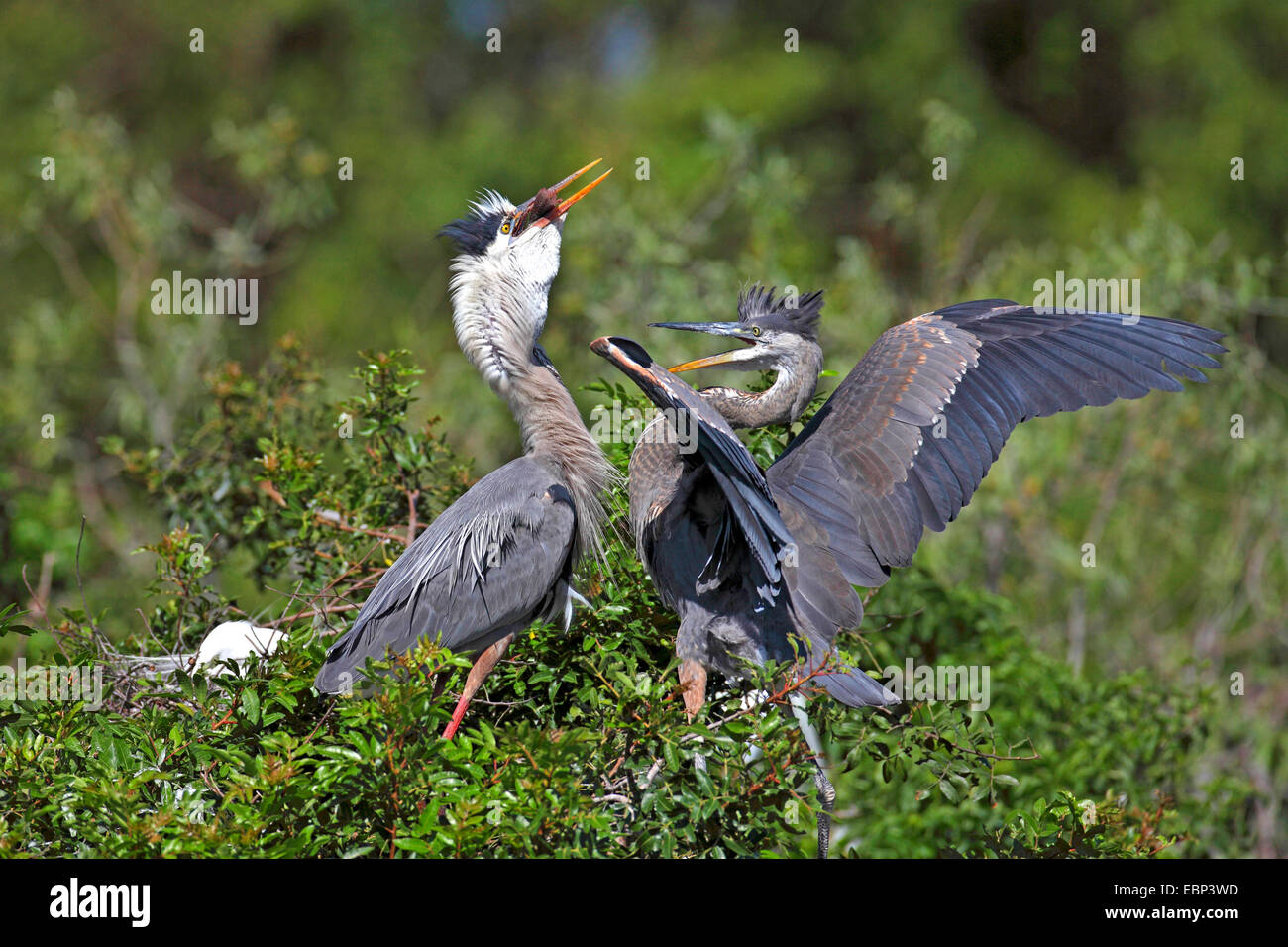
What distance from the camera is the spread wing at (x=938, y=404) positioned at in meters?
4.46

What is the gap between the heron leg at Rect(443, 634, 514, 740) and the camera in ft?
13.6

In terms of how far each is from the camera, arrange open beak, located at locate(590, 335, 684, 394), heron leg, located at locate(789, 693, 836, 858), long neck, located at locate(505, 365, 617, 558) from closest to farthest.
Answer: open beak, located at locate(590, 335, 684, 394)
heron leg, located at locate(789, 693, 836, 858)
long neck, located at locate(505, 365, 617, 558)

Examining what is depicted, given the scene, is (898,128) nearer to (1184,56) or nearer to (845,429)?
(1184,56)

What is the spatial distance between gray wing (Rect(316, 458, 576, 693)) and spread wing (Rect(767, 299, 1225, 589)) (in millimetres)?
805

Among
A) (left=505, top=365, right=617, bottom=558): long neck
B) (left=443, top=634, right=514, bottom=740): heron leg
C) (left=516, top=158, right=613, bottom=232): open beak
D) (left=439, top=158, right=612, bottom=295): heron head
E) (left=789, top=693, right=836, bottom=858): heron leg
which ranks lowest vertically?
(left=789, top=693, right=836, bottom=858): heron leg

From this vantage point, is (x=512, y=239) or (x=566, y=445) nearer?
(x=566, y=445)

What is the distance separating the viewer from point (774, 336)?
4992 mm

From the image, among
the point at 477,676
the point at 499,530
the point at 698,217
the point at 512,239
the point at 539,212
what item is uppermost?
the point at 698,217

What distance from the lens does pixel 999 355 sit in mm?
4859

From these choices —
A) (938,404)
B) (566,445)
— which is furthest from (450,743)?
(938,404)

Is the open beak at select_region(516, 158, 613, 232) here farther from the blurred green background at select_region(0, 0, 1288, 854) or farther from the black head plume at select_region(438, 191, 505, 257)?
the blurred green background at select_region(0, 0, 1288, 854)

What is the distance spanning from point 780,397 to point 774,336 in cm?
26

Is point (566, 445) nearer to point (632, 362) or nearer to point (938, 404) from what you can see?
point (632, 362)

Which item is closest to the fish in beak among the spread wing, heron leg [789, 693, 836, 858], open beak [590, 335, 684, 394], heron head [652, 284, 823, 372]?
heron head [652, 284, 823, 372]
